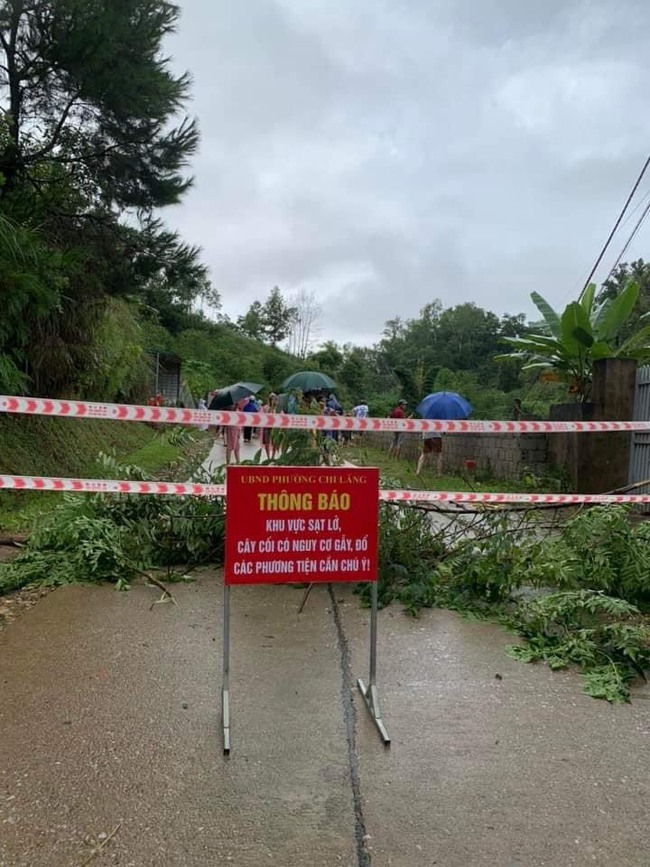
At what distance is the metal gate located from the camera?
7716 millimetres

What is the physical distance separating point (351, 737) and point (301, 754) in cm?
27

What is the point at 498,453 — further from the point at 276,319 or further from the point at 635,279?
the point at 276,319

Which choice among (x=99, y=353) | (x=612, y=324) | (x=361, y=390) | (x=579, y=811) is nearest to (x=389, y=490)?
(x=579, y=811)

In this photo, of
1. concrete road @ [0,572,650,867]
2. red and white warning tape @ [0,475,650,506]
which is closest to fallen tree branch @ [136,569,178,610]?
concrete road @ [0,572,650,867]

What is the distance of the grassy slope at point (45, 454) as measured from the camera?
710 centimetres

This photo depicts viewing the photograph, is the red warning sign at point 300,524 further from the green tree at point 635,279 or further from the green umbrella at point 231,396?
the green tree at point 635,279

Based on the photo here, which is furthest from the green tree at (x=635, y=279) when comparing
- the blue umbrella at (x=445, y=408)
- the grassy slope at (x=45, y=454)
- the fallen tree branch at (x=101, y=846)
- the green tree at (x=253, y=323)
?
the green tree at (x=253, y=323)

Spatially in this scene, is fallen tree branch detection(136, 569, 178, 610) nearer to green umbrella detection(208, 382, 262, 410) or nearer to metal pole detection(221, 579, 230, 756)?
metal pole detection(221, 579, 230, 756)

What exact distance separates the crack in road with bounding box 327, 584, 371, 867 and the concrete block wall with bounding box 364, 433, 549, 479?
703 cm

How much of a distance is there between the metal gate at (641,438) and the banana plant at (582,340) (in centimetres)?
74

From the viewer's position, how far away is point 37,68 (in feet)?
25.8

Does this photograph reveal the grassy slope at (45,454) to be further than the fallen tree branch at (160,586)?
Yes

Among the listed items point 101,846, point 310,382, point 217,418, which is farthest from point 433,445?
point 101,846

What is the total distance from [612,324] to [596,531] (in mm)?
6211
